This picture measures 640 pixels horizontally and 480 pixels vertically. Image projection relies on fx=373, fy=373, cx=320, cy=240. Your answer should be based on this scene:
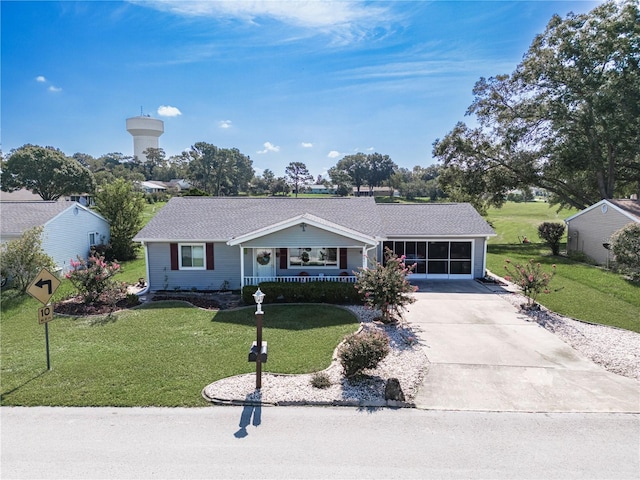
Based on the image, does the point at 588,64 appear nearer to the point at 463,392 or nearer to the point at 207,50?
the point at 207,50

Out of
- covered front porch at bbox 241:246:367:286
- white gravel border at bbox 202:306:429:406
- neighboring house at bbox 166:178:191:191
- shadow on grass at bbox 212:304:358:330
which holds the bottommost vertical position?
white gravel border at bbox 202:306:429:406

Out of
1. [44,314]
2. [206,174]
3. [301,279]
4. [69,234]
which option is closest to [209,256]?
[301,279]

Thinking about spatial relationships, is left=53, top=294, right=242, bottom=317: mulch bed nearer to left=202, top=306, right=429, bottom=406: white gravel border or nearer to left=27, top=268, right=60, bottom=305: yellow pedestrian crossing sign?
left=27, top=268, right=60, bottom=305: yellow pedestrian crossing sign

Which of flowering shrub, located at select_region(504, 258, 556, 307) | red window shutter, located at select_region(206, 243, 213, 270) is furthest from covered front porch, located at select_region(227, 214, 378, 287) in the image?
flowering shrub, located at select_region(504, 258, 556, 307)

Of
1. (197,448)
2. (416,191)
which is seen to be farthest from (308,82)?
(416,191)

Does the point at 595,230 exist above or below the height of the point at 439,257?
above

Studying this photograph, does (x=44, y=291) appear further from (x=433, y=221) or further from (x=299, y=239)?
(x=433, y=221)

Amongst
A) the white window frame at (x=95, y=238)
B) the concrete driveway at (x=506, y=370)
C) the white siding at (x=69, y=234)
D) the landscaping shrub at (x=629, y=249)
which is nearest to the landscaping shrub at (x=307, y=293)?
the concrete driveway at (x=506, y=370)
